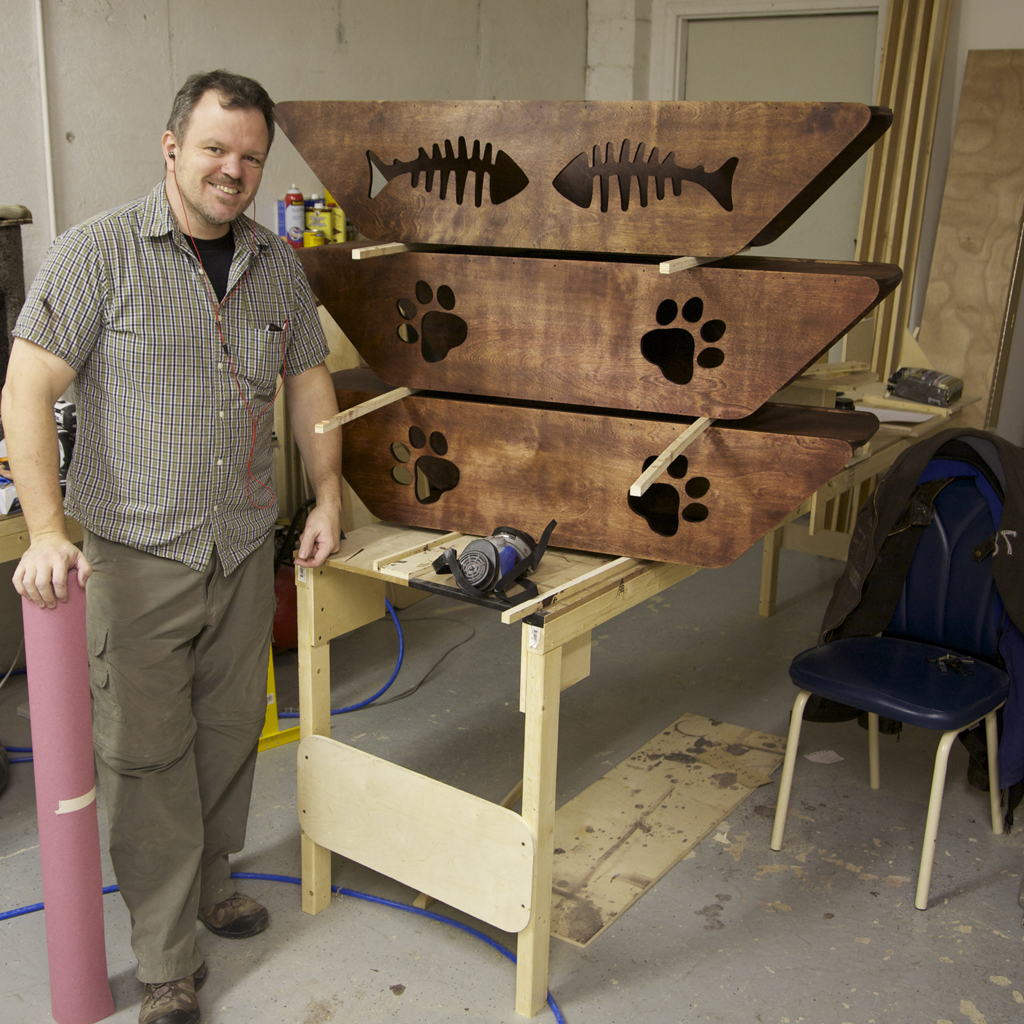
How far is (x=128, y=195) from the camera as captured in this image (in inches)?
129

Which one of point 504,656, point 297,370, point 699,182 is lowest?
point 504,656

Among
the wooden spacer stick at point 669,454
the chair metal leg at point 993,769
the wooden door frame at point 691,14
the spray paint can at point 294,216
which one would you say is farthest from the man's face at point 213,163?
the wooden door frame at point 691,14

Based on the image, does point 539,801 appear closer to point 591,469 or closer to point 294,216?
point 591,469

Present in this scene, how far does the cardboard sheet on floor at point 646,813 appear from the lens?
2.27 meters

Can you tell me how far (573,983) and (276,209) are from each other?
2.87m

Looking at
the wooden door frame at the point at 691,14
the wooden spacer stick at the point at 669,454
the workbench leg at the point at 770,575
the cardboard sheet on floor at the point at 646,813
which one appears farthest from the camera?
the wooden door frame at the point at 691,14

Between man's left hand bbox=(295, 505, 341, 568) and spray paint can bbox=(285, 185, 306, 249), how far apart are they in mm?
2047

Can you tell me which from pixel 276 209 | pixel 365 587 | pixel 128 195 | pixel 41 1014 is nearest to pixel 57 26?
Result: pixel 128 195

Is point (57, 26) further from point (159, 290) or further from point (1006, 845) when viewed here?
point (1006, 845)

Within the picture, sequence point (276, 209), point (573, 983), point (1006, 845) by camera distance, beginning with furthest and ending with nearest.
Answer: point (276, 209), point (1006, 845), point (573, 983)

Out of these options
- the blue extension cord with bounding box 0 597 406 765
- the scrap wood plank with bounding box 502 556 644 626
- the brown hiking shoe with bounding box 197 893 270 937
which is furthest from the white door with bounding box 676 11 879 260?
the brown hiking shoe with bounding box 197 893 270 937

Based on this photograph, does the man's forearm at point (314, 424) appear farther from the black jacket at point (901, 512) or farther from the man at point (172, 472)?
the black jacket at point (901, 512)

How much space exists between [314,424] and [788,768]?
1343 millimetres

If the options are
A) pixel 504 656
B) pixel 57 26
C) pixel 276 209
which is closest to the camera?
pixel 57 26
